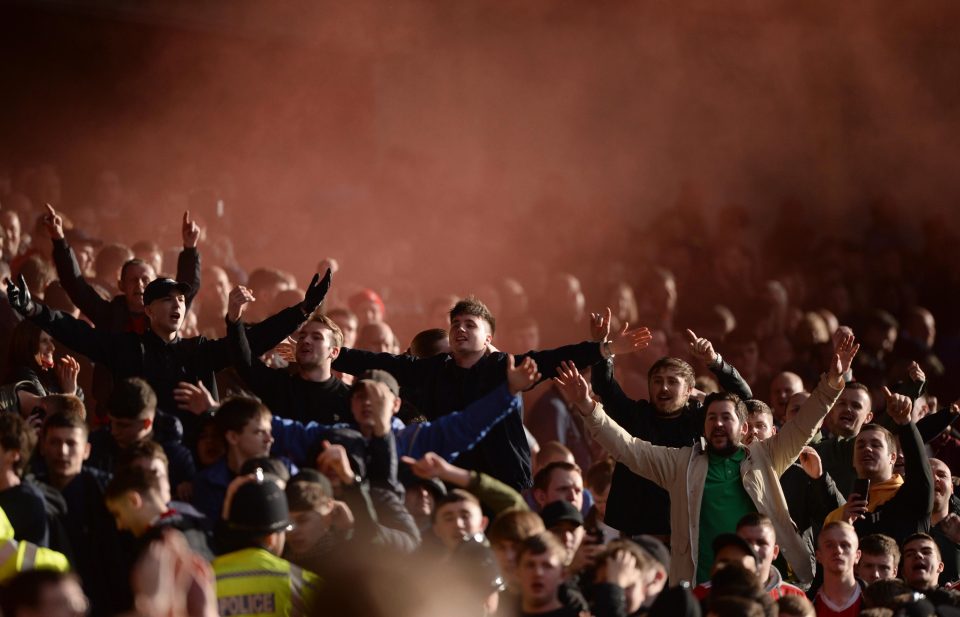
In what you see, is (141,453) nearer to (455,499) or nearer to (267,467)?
(267,467)

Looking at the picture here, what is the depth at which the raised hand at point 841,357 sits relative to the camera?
7.11 metres

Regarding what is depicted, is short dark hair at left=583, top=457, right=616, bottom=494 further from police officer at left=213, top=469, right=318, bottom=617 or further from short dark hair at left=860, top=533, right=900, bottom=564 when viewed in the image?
police officer at left=213, top=469, right=318, bottom=617

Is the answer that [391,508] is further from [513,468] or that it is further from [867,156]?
[867,156]

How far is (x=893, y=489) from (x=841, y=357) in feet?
2.35

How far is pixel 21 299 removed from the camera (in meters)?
6.74

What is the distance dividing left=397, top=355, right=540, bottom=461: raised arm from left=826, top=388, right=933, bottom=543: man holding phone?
163 centimetres

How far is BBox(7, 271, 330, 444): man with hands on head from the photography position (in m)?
6.82

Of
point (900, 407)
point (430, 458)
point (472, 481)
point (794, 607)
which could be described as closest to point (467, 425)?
point (472, 481)

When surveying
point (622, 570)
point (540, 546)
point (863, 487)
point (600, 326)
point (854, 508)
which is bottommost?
point (622, 570)

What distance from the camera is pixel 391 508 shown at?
19.3 feet

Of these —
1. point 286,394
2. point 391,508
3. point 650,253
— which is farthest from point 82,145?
point 391,508

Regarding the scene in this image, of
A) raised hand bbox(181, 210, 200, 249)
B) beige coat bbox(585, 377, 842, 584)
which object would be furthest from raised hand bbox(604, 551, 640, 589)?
raised hand bbox(181, 210, 200, 249)

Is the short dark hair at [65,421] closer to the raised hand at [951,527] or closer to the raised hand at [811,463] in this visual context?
the raised hand at [811,463]

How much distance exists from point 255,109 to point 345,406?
21.8ft
